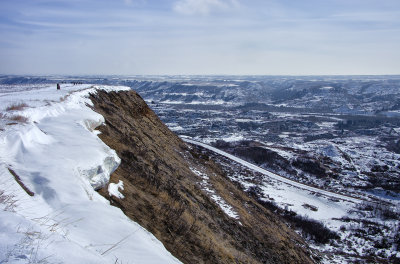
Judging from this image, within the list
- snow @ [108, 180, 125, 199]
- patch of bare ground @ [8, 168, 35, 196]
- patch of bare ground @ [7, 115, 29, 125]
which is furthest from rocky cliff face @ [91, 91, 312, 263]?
patch of bare ground @ [7, 115, 29, 125]

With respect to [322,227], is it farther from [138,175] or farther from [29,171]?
[29,171]

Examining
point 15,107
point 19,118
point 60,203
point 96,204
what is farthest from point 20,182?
point 15,107

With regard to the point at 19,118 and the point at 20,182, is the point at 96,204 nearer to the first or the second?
the point at 20,182

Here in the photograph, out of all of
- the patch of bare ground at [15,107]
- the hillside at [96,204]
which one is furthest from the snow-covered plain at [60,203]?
the patch of bare ground at [15,107]

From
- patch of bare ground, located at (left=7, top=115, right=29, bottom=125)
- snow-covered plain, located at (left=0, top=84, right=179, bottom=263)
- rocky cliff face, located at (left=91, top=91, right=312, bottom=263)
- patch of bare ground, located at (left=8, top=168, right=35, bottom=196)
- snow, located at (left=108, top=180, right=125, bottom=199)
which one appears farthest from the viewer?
patch of bare ground, located at (left=7, top=115, right=29, bottom=125)

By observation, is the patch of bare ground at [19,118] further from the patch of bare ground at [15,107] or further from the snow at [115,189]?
the snow at [115,189]

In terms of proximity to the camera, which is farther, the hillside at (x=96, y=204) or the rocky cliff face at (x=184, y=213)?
the rocky cliff face at (x=184, y=213)

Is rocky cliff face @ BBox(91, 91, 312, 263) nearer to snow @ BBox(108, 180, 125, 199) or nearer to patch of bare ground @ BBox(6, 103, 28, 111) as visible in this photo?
snow @ BBox(108, 180, 125, 199)

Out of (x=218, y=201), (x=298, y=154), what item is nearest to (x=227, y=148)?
(x=298, y=154)
